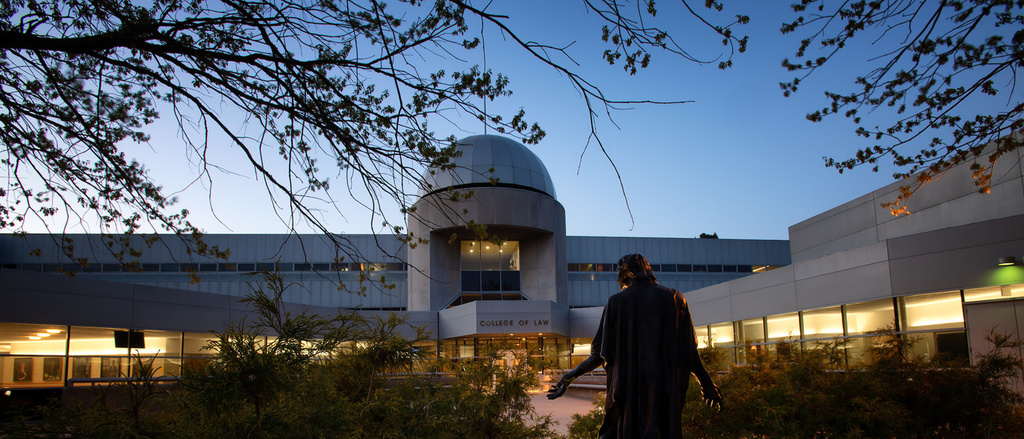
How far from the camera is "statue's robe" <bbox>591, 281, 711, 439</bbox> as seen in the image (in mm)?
4480

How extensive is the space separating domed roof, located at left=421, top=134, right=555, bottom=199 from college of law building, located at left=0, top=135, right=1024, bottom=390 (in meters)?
0.12

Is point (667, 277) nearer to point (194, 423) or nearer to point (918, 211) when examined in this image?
point (918, 211)

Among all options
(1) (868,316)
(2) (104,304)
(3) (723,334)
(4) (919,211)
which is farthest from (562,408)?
(2) (104,304)

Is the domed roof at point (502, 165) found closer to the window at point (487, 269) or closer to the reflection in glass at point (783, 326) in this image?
the window at point (487, 269)

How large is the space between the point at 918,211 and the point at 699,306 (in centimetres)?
946

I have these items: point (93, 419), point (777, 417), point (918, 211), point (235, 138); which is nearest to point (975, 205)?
point (918, 211)

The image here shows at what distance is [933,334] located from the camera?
1641cm

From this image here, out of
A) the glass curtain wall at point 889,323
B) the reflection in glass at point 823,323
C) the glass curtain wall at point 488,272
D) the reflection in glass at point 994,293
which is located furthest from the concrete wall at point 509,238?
the reflection in glass at point 994,293

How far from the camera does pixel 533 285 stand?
39.6 meters

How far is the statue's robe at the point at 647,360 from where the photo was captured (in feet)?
14.7

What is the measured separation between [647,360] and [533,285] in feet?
116

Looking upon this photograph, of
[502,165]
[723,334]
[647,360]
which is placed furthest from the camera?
[502,165]

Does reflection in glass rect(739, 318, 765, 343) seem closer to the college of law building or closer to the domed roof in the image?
the college of law building

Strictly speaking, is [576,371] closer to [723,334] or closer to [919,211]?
[919,211]
